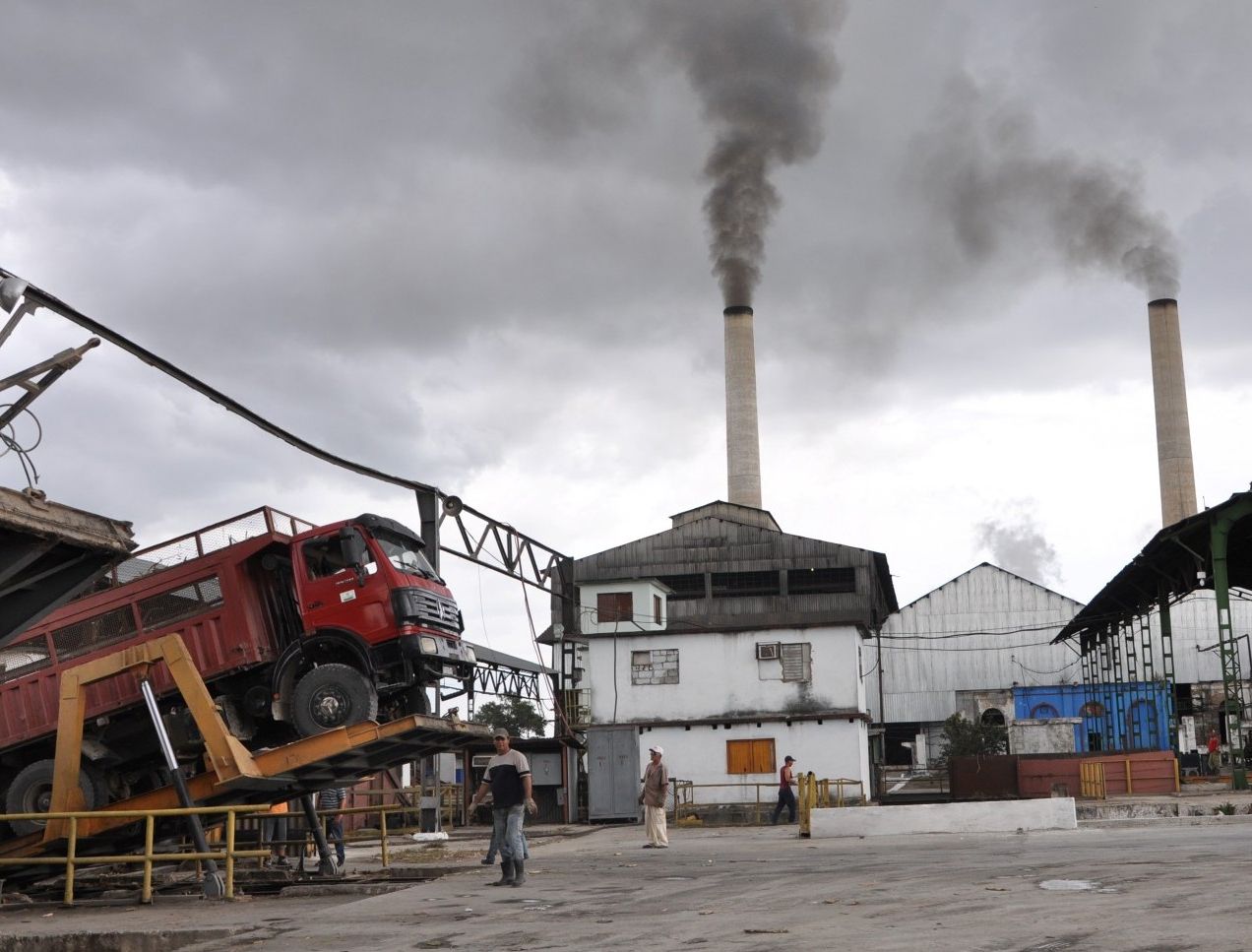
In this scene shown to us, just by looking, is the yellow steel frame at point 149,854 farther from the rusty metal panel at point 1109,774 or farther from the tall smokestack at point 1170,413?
the tall smokestack at point 1170,413

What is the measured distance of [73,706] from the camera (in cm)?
1502

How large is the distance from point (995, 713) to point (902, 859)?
49.2 m

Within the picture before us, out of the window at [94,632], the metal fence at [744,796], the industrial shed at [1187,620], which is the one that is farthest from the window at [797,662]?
the window at [94,632]

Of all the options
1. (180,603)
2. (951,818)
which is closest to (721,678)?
(951,818)

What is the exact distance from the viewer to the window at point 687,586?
5762cm

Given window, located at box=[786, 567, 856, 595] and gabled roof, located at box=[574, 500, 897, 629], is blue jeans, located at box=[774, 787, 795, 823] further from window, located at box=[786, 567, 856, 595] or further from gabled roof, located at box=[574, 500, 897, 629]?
window, located at box=[786, 567, 856, 595]

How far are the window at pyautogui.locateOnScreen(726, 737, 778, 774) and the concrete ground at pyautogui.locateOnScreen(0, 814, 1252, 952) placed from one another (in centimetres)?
1931

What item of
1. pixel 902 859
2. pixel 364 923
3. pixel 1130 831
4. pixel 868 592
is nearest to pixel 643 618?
pixel 868 592

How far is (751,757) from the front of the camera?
120 ft

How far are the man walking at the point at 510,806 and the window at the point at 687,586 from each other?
4323cm

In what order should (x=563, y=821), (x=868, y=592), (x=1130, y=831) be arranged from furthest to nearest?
(x=868, y=592), (x=563, y=821), (x=1130, y=831)

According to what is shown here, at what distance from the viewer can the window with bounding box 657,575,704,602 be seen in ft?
189

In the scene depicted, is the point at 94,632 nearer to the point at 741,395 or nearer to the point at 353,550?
the point at 353,550

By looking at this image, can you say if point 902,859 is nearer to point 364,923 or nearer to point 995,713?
point 364,923
